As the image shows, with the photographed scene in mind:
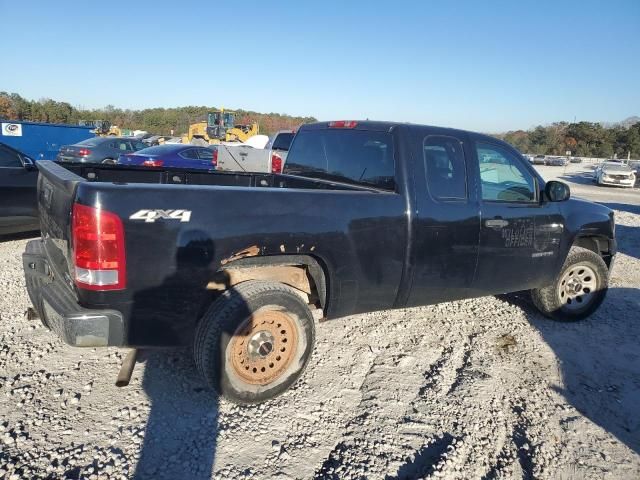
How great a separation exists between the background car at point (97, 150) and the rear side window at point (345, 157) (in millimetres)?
12599

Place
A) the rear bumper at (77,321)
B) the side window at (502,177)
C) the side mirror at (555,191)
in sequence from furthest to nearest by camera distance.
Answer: the side mirror at (555,191), the side window at (502,177), the rear bumper at (77,321)

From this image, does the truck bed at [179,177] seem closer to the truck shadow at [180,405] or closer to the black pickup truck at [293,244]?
the black pickup truck at [293,244]

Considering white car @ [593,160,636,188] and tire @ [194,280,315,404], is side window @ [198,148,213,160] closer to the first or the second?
tire @ [194,280,315,404]

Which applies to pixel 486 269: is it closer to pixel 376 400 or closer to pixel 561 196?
pixel 561 196

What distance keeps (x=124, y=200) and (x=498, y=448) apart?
2648mm

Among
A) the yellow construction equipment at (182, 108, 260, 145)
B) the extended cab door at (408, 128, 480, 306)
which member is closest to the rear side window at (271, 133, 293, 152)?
the extended cab door at (408, 128, 480, 306)

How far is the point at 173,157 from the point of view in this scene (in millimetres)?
12633

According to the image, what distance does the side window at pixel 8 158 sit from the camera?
6645 millimetres

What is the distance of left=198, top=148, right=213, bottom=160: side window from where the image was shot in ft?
44.7

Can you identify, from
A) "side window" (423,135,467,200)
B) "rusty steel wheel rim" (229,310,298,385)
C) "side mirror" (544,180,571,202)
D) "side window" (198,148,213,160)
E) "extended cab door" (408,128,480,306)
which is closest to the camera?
"rusty steel wheel rim" (229,310,298,385)

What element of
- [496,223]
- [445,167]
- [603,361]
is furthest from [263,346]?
[603,361]

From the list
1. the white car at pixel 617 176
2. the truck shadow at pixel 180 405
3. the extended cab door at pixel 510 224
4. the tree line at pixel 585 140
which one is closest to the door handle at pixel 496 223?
the extended cab door at pixel 510 224

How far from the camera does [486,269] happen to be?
153 inches

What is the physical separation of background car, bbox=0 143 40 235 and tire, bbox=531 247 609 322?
6.85 m
